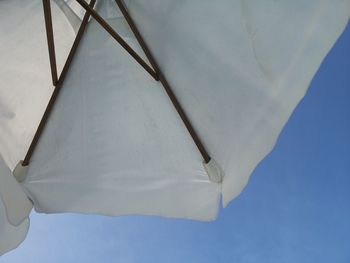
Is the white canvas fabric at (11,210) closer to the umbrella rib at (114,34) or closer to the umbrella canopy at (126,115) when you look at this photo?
the umbrella canopy at (126,115)

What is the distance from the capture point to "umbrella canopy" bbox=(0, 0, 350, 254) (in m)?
3.11

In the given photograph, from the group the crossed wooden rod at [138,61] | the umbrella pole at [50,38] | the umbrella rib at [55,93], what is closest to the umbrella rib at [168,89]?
the crossed wooden rod at [138,61]

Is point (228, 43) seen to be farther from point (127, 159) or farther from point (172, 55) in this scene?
point (127, 159)

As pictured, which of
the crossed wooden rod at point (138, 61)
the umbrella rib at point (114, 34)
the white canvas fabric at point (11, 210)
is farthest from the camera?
the crossed wooden rod at point (138, 61)

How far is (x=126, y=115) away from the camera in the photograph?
11.2 feet

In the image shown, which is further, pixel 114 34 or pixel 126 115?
pixel 126 115

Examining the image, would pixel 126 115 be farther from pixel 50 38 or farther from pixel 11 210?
pixel 11 210

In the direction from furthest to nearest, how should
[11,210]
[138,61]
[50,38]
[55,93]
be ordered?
[55,93]
[138,61]
[50,38]
[11,210]

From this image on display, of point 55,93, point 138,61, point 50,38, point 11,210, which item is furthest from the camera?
point 55,93

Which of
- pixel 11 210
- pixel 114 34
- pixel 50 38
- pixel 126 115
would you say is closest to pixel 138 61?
pixel 114 34

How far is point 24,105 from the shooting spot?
136 inches

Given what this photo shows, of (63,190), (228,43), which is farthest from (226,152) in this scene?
(63,190)

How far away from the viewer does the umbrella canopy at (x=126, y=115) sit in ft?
10.2

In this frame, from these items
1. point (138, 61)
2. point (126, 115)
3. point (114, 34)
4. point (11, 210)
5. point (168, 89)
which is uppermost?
point (114, 34)
